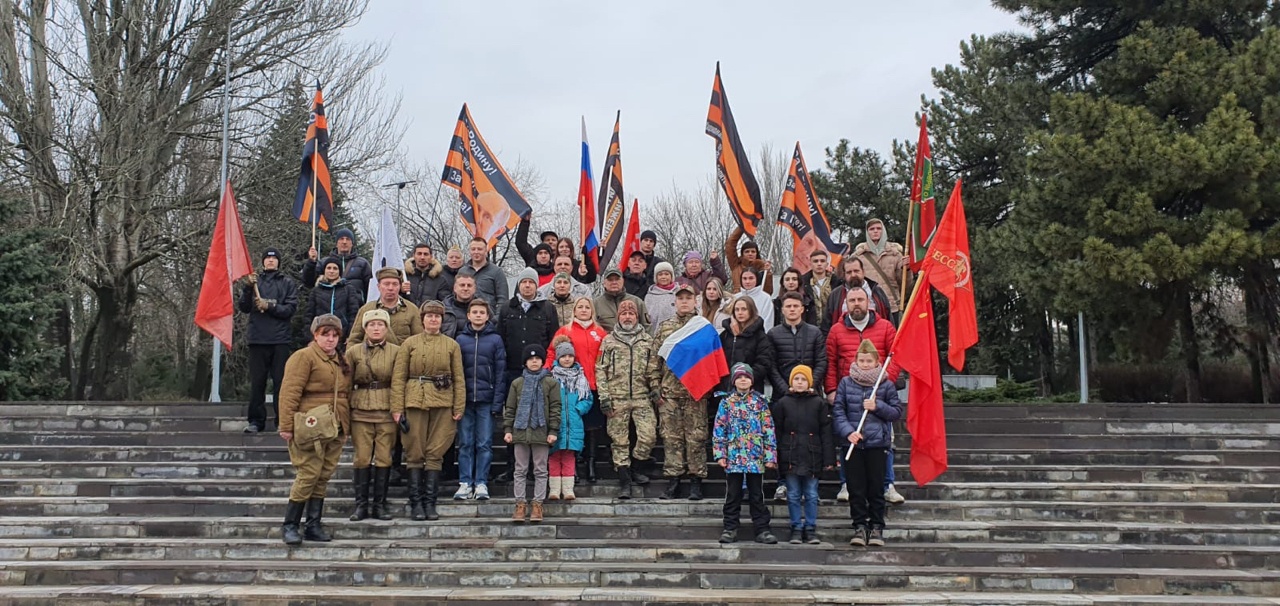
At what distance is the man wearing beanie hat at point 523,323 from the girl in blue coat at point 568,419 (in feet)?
1.95

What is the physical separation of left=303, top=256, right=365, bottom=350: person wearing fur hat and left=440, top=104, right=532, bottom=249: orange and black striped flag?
2222 millimetres

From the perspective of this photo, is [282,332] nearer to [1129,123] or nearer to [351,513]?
[351,513]

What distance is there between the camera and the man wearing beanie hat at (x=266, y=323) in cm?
1005

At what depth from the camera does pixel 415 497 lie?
8250 mm

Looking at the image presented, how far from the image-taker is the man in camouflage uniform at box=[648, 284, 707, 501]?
27.8ft

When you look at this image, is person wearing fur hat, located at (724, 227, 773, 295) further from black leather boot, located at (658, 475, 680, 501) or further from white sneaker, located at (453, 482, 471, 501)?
white sneaker, located at (453, 482, 471, 501)

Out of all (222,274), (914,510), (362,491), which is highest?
(222,274)

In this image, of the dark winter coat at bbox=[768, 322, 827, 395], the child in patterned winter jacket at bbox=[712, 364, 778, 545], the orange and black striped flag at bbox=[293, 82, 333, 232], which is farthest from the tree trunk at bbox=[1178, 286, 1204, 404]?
the orange and black striped flag at bbox=[293, 82, 333, 232]

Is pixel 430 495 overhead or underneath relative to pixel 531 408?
underneath

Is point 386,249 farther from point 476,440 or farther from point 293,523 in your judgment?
point 293,523

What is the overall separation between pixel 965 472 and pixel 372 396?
6.37 metres

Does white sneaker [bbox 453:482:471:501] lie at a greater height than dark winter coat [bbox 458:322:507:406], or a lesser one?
lesser

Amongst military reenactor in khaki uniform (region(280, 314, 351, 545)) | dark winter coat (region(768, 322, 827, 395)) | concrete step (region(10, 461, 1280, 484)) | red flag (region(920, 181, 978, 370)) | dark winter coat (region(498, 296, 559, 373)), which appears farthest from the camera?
concrete step (region(10, 461, 1280, 484))

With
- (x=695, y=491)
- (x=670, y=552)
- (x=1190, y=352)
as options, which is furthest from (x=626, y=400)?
(x=1190, y=352)
